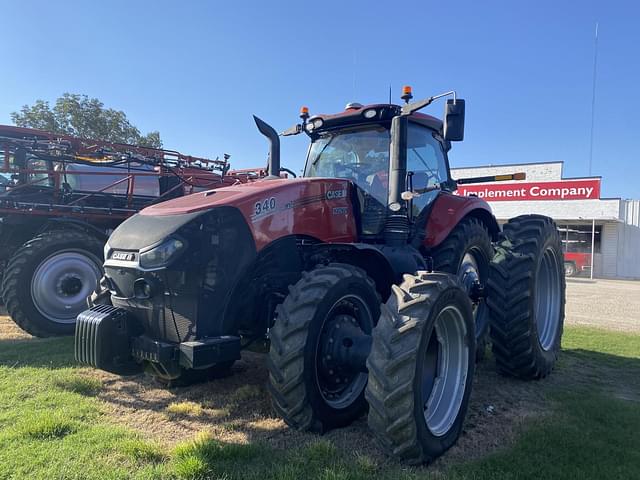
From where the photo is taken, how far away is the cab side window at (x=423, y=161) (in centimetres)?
499

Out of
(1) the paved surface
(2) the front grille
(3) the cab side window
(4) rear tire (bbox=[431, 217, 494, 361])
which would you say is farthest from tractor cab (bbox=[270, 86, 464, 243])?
(1) the paved surface

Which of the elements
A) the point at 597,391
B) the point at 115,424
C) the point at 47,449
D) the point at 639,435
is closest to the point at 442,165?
the point at 597,391

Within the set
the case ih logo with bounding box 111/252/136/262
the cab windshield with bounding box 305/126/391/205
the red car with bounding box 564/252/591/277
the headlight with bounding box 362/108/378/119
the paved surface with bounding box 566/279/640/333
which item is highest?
the headlight with bounding box 362/108/378/119

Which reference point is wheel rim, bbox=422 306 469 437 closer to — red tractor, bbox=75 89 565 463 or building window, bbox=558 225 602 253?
red tractor, bbox=75 89 565 463

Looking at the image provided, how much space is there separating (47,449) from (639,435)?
4.19 meters

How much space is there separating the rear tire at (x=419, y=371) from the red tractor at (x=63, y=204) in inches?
214

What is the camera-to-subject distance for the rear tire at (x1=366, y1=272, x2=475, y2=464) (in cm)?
290

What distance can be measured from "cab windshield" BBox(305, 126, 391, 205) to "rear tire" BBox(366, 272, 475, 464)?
1.54 meters

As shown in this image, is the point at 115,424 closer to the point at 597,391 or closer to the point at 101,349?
the point at 101,349

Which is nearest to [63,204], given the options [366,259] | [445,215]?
[366,259]

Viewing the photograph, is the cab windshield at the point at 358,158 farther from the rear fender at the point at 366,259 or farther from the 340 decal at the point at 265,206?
the 340 decal at the point at 265,206

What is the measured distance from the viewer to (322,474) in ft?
9.19

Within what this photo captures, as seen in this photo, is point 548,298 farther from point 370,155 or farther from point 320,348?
point 320,348

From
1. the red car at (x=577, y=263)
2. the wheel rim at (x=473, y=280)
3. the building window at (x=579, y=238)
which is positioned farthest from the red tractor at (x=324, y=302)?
the building window at (x=579, y=238)
